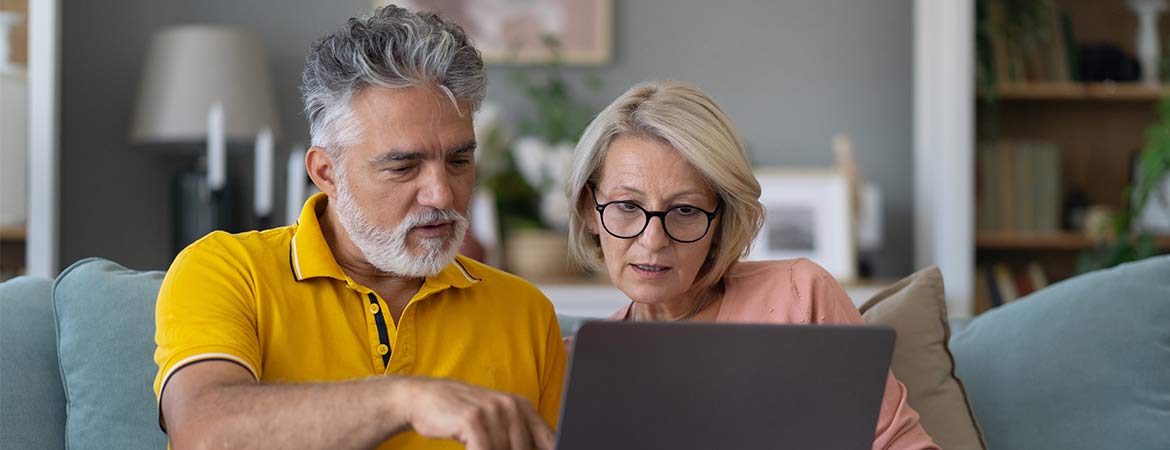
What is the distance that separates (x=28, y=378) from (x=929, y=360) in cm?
136

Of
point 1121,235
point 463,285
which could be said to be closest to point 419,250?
point 463,285

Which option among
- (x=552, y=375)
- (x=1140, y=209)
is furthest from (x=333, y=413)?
(x=1140, y=209)

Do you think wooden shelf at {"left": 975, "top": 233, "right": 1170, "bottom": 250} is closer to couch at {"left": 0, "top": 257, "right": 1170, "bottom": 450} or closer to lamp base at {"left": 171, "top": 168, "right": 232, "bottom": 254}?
couch at {"left": 0, "top": 257, "right": 1170, "bottom": 450}

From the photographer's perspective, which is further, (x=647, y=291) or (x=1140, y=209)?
(x=1140, y=209)

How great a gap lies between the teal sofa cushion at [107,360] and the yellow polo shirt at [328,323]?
0.26m

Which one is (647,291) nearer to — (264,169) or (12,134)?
(264,169)

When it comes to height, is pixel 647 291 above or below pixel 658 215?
below

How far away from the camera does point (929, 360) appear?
1.90 metres

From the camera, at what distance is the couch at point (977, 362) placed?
1789mm

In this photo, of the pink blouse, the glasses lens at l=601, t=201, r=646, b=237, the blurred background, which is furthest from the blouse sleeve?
the blurred background

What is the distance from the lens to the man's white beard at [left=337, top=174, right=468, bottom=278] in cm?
162

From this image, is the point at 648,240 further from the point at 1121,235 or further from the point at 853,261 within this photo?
the point at 1121,235

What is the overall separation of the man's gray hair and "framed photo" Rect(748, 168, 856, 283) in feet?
7.46

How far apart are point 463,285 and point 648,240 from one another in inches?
10.8
